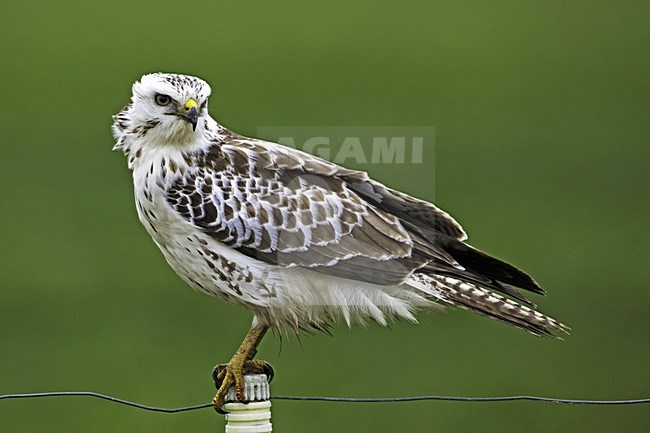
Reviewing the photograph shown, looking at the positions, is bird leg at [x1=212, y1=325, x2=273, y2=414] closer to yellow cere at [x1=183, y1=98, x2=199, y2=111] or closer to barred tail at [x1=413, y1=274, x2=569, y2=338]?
barred tail at [x1=413, y1=274, x2=569, y2=338]

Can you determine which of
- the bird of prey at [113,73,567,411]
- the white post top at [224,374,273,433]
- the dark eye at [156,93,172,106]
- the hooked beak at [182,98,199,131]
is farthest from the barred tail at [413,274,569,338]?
the dark eye at [156,93,172,106]

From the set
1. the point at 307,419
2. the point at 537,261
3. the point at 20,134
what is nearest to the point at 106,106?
the point at 20,134

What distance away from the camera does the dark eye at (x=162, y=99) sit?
5.91 metres

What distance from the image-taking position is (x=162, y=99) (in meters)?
5.93

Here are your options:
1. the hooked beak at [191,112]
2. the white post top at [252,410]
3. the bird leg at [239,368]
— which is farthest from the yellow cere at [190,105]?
the white post top at [252,410]

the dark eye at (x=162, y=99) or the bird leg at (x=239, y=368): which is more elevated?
the dark eye at (x=162, y=99)

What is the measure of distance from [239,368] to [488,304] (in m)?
1.18

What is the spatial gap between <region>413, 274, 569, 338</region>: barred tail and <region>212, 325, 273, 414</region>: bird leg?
2.61 feet

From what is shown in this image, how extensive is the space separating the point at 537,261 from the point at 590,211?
174cm

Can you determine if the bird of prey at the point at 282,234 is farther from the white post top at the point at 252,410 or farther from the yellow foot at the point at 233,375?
the white post top at the point at 252,410

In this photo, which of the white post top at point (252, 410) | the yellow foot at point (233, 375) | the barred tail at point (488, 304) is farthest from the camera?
Answer: the barred tail at point (488, 304)

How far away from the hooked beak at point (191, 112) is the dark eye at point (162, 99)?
0.29ft

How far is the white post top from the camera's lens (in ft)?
17.6

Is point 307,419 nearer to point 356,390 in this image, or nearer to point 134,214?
point 356,390
